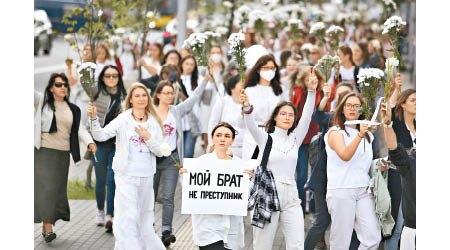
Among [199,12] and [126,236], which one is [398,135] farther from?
[199,12]

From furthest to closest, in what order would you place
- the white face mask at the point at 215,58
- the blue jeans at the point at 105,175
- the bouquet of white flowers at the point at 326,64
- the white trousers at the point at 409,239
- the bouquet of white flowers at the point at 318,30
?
the bouquet of white flowers at the point at 318,30 < the white face mask at the point at 215,58 < the blue jeans at the point at 105,175 < the bouquet of white flowers at the point at 326,64 < the white trousers at the point at 409,239

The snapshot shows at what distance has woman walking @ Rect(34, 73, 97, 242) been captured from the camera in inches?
358

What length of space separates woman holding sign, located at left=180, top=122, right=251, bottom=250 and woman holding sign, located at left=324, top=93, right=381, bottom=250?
797 mm

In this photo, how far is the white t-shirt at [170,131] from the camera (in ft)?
29.6

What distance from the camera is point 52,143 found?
30.1 ft

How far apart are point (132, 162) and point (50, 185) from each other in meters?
1.50

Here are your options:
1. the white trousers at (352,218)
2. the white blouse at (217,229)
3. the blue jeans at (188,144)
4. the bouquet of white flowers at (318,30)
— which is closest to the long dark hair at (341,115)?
the white trousers at (352,218)

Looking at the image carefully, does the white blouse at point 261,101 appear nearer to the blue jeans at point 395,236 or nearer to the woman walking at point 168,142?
the woman walking at point 168,142

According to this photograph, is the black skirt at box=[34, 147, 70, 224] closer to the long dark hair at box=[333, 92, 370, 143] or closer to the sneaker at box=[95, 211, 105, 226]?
the sneaker at box=[95, 211, 105, 226]

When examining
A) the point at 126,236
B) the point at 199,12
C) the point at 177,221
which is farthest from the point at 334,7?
the point at 126,236

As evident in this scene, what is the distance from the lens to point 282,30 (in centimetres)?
2064

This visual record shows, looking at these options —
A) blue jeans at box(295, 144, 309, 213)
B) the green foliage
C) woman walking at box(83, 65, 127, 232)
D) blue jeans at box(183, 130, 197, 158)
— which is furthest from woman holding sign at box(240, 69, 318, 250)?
the green foliage

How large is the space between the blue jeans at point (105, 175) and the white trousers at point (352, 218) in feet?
9.78
